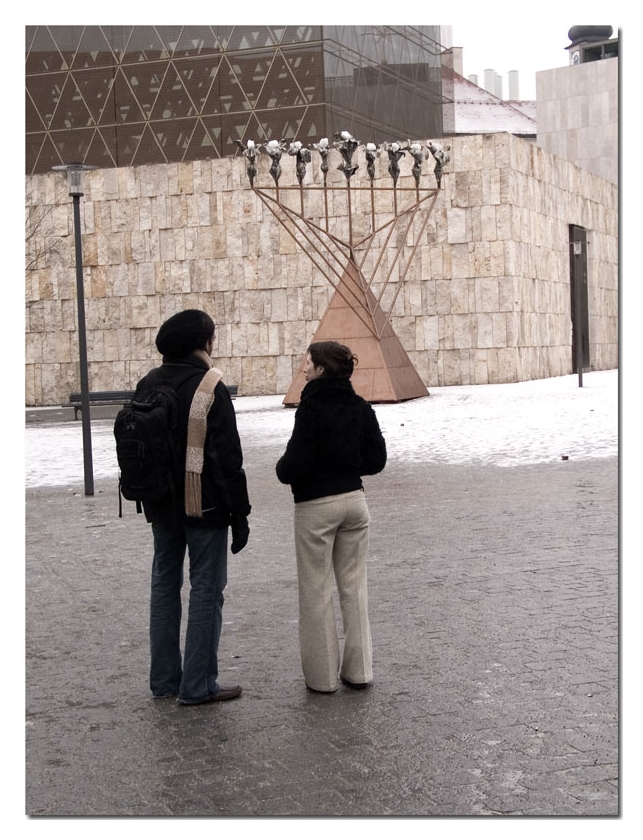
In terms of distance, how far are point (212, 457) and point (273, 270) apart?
2780cm

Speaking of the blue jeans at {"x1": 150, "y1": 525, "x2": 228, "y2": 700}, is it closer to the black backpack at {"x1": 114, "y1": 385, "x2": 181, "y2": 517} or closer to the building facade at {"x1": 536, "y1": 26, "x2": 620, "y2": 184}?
the black backpack at {"x1": 114, "y1": 385, "x2": 181, "y2": 517}

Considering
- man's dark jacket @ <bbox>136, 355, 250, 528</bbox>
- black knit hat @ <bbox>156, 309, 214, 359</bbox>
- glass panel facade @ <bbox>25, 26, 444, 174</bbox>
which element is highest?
glass panel facade @ <bbox>25, 26, 444, 174</bbox>

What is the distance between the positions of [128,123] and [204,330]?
104 feet

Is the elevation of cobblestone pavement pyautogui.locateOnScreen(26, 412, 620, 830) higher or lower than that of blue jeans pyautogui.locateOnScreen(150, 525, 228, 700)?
lower

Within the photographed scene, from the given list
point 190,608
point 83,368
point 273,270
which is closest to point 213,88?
point 273,270

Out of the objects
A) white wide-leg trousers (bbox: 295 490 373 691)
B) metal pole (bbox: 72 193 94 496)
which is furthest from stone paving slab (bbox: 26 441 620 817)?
metal pole (bbox: 72 193 94 496)

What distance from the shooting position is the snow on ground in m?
15.2

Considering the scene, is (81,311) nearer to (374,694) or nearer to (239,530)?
(239,530)

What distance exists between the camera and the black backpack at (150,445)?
4.74m

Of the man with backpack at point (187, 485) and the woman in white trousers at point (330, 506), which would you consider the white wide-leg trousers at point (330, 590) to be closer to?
the woman in white trousers at point (330, 506)

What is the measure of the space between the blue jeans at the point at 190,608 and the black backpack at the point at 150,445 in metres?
0.26

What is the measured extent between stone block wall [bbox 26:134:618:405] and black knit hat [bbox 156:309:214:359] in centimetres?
2597

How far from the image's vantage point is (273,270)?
32.3 m
